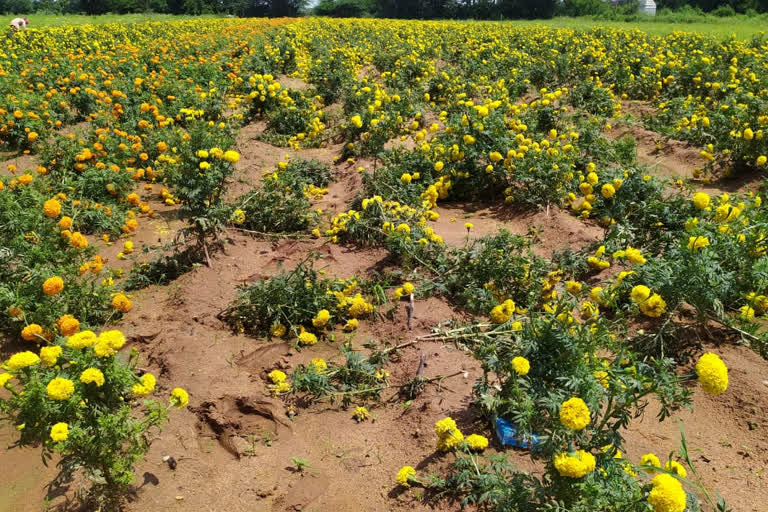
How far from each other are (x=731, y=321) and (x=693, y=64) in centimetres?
906

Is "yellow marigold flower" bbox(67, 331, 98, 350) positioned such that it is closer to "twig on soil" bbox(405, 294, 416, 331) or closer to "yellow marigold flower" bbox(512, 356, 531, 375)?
"yellow marigold flower" bbox(512, 356, 531, 375)

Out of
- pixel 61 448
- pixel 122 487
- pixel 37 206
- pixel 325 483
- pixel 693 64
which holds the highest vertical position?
pixel 693 64

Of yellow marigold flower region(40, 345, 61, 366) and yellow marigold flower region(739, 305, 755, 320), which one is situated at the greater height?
yellow marigold flower region(40, 345, 61, 366)

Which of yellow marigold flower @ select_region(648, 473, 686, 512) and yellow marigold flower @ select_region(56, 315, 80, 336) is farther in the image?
yellow marigold flower @ select_region(56, 315, 80, 336)

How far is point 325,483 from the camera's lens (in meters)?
2.98

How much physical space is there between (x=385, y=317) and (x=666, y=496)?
2.72m

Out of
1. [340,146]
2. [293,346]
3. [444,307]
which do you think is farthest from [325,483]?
[340,146]

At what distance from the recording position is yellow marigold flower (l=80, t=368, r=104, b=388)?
228cm

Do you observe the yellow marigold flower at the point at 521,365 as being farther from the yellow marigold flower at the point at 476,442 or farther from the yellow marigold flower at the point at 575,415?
the yellow marigold flower at the point at 476,442

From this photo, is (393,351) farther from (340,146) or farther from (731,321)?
(340,146)

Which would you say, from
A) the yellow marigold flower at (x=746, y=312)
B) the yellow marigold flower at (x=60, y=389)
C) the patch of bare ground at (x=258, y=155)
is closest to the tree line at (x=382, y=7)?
the patch of bare ground at (x=258, y=155)

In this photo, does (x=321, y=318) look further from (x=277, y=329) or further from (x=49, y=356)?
(x=49, y=356)

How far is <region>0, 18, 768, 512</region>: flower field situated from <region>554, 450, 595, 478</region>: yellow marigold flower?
1cm

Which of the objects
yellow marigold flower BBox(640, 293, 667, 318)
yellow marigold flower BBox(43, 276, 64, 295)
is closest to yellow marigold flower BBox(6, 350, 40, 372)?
yellow marigold flower BBox(43, 276, 64, 295)
